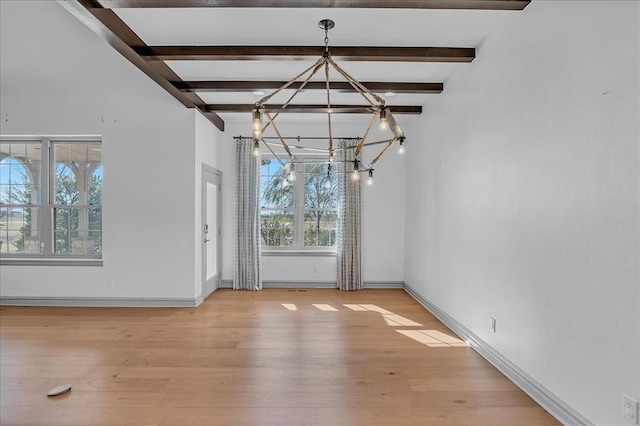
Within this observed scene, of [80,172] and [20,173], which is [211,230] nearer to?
[80,172]

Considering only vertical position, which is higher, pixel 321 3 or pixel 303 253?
pixel 321 3

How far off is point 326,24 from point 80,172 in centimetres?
435

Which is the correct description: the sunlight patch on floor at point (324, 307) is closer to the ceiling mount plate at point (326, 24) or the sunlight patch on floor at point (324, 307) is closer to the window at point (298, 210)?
the window at point (298, 210)

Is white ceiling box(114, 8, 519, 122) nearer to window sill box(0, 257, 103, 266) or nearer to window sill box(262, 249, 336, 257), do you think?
window sill box(0, 257, 103, 266)

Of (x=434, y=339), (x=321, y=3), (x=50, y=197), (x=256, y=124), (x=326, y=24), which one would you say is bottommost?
(x=434, y=339)

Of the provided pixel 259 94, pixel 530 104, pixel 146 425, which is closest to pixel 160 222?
pixel 259 94

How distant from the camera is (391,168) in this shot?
589 centimetres

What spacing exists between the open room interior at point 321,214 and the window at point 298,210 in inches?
1.6

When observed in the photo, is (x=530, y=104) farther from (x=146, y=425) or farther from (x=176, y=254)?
(x=176, y=254)

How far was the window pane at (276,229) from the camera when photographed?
608 centimetres

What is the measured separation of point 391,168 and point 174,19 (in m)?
4.05

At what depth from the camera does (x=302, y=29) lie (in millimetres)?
2971

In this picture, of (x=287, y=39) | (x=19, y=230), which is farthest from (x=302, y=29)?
(x=19, y=230)

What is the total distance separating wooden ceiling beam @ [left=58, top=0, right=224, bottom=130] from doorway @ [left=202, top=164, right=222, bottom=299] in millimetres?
1444
